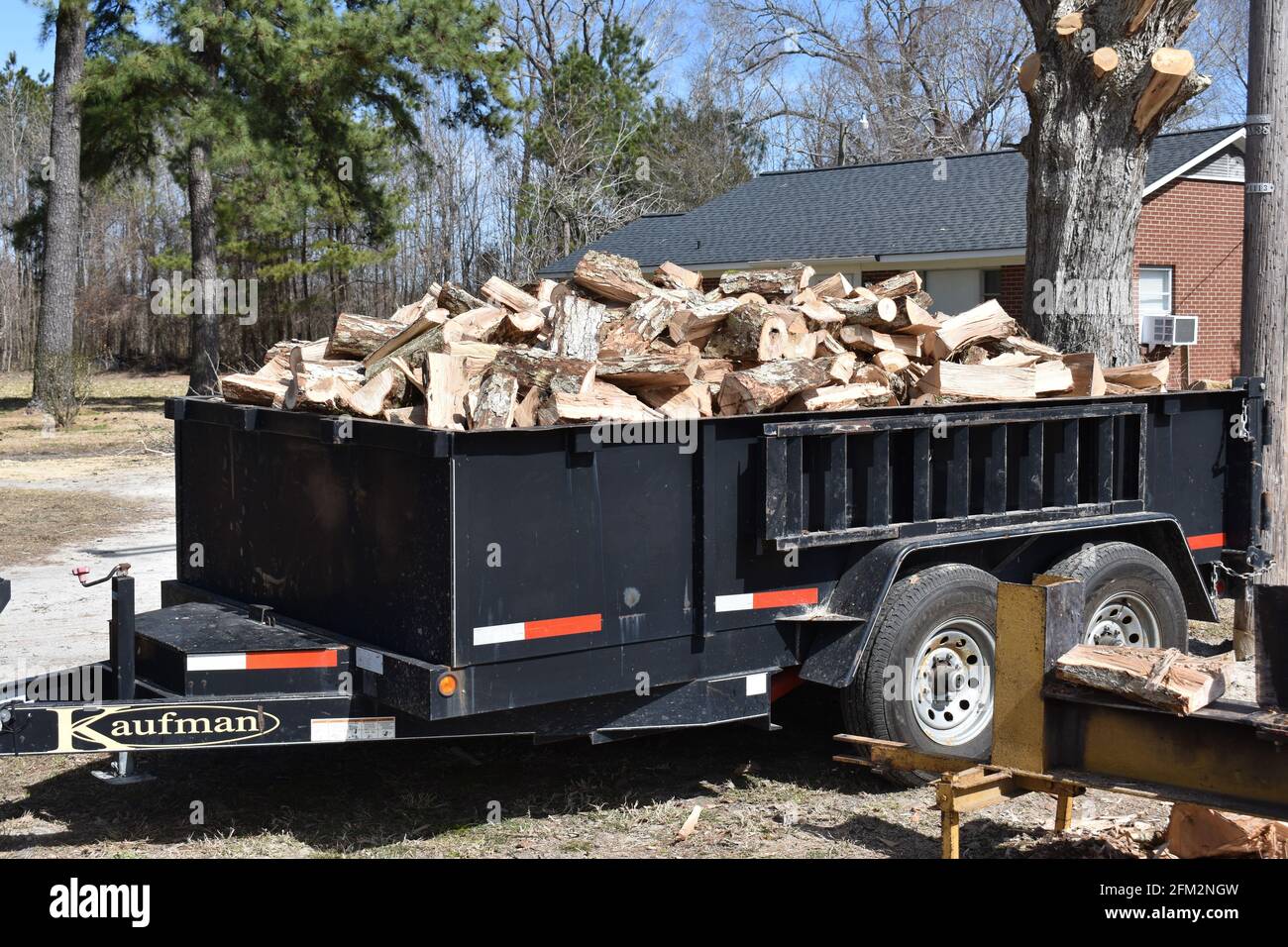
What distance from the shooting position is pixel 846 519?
547cm

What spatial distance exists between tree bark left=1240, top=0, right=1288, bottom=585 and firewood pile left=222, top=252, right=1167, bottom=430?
2053 mm

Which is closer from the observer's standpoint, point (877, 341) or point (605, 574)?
point (605, 574)

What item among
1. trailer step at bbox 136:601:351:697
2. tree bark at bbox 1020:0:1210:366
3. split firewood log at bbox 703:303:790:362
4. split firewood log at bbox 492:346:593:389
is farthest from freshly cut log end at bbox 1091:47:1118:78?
trailer step at bbox 136:601:351:697

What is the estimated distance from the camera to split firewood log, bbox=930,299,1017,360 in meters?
6.62

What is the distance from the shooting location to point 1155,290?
25.4m

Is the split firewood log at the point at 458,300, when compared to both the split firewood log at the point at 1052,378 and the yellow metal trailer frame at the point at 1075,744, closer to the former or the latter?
the split firewood log at the point at 1052,378

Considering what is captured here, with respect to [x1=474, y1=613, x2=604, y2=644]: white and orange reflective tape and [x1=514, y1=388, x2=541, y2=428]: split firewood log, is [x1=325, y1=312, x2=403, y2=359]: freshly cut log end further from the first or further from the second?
[x1=474, y1=613, x2=604, y2=644]: white and orange reflective tape

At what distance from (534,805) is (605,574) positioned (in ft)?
4.01

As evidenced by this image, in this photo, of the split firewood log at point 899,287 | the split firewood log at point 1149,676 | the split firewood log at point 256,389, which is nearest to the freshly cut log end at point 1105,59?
Result: the split firewood log at point 899,287

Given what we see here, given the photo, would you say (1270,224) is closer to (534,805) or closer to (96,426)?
(534,805)

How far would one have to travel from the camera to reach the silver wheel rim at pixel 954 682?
5.69 metres

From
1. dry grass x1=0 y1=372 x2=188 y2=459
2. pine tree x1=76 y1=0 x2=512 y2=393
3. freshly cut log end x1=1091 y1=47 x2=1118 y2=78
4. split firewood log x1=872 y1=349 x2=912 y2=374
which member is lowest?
dry grass x1=0 y1=372 x2=188 y2=459

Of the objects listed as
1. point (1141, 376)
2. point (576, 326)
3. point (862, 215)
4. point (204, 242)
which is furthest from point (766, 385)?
point (204, 242)
